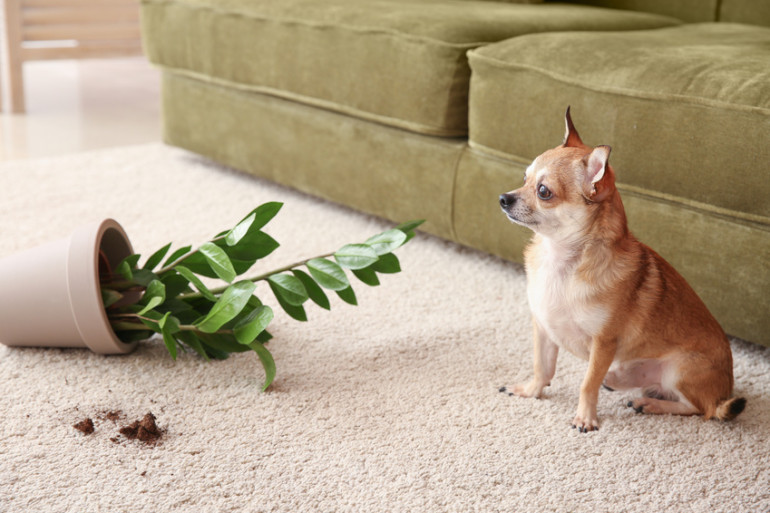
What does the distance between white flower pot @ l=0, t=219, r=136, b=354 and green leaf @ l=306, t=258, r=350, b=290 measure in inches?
14.3

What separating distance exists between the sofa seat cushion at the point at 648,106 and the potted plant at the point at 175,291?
1.51 ft

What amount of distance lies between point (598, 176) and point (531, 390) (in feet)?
1.37

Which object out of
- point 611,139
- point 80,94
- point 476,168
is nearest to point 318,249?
point 476,168

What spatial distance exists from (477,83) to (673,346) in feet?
2.56

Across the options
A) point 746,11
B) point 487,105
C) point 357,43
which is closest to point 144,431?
point 487,105

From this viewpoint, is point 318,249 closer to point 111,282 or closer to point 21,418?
point 111,282

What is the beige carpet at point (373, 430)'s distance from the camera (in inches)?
45.4

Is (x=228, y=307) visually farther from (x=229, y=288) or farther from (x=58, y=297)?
(x=58, y=297)

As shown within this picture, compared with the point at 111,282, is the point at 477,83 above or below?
above

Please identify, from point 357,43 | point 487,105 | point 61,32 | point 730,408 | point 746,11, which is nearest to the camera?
point 730,408

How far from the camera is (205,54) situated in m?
2.47

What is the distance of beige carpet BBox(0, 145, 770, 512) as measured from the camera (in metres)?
1.15

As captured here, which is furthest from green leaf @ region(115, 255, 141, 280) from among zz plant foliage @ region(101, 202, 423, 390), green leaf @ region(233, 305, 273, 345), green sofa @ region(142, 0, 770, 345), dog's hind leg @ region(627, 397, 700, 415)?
dog's hind leg @ region(627, 397, 700, 415)

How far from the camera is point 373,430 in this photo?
131 centimetres
